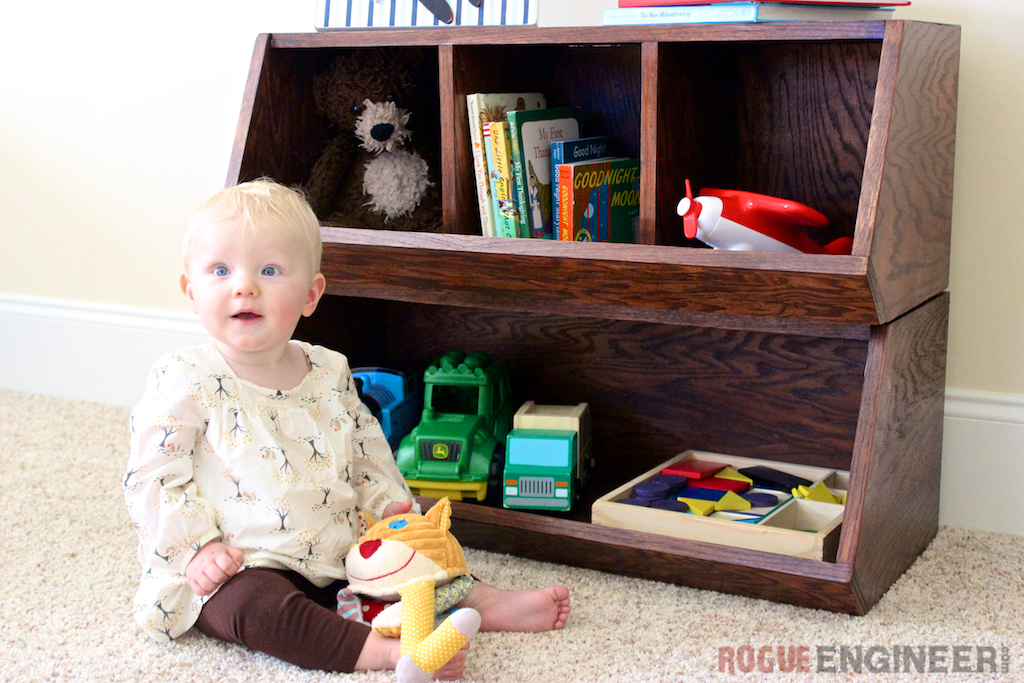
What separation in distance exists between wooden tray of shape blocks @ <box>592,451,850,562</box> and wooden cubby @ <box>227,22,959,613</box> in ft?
0.07

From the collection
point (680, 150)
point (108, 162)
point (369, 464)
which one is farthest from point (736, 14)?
point (108, 162)

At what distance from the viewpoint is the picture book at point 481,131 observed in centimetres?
123

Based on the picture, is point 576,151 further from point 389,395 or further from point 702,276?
point 389,395

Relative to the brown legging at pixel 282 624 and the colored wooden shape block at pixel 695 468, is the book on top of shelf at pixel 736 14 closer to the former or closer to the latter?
the colored wooden shape block at pixel 695 468

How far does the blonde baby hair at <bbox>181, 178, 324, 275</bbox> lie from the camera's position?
1028 millimetres

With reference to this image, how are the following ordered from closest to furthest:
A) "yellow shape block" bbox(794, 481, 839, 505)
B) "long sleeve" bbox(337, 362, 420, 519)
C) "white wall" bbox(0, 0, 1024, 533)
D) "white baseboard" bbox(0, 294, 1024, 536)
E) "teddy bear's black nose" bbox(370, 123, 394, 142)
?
"long sleeve" bbox(337, 362, 420, 519), "yellow shape block" bbox(794, 481, 839, 505), "teddy bear's black nose" bbox(370, 123, 394, 142), "white wall" bbox(0, 0, 1024, 533), "white baseboard" bbox(0, 294, 1024, 536)

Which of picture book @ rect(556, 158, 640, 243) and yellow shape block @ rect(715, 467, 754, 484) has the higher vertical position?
picture book @ rect(556, 158, 640, 243)

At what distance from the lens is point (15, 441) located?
1.71 metres

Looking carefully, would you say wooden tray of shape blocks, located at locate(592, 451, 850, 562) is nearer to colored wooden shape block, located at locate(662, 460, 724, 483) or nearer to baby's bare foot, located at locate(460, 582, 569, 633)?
colored wooden shape block, located at locate(662, 460, 724, 483)

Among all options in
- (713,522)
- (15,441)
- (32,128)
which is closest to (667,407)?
(713,522)

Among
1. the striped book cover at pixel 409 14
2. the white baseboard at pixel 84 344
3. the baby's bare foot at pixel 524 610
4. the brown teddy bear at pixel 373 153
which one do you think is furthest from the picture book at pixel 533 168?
the white baseboard at pixel 84 344

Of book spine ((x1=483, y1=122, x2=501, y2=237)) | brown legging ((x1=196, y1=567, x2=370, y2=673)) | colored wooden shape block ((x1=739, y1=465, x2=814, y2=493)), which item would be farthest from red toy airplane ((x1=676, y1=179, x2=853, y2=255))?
brown legging ((x1=196, y1=567, x2=370, y2=673))

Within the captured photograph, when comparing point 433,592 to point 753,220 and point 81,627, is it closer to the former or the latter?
point 81,627

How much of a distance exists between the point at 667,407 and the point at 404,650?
2.12 feet
